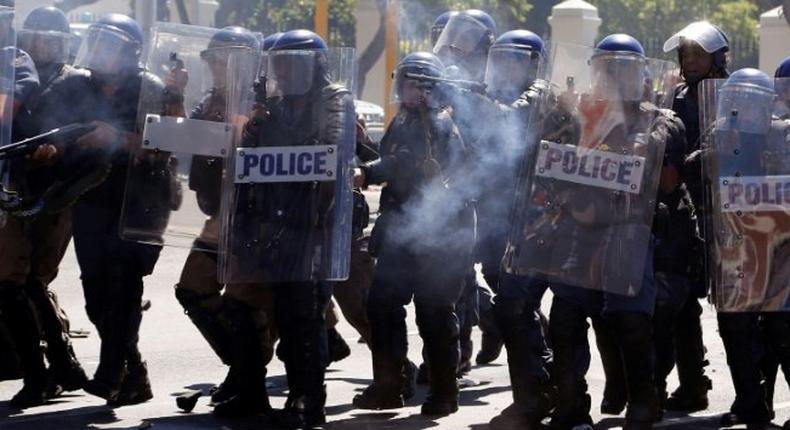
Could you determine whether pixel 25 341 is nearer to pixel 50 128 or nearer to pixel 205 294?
pixel 205 294

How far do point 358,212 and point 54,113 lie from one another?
1484mm

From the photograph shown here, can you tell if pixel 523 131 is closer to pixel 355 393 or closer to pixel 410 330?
pixel 355 393

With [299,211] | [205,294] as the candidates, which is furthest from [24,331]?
[299,211]

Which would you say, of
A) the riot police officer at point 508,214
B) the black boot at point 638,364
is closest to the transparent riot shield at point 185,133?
the riot police officer at point 508,214

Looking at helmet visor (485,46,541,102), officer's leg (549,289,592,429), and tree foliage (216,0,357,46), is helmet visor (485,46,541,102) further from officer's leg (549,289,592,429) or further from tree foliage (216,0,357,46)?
tree foliage (216,0,357,46)

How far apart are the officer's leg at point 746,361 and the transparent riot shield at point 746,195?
10.1 inches

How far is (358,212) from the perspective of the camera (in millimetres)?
7258

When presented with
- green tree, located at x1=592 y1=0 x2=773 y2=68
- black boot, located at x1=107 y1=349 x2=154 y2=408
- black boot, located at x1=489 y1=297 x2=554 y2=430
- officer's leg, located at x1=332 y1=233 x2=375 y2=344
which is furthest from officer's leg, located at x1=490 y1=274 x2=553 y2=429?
green tree, located at x1=592 y1=0 x2=773 y2=68

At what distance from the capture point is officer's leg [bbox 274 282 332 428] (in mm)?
6688

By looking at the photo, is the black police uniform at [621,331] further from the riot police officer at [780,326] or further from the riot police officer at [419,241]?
the riot police officer at [419,241]

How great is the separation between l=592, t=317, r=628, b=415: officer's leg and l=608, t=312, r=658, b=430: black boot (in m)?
0.64

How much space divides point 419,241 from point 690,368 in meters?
1.49

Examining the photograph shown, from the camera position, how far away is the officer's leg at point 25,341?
7.24 meters

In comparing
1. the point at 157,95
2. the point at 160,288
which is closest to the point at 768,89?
the point at 157,95
